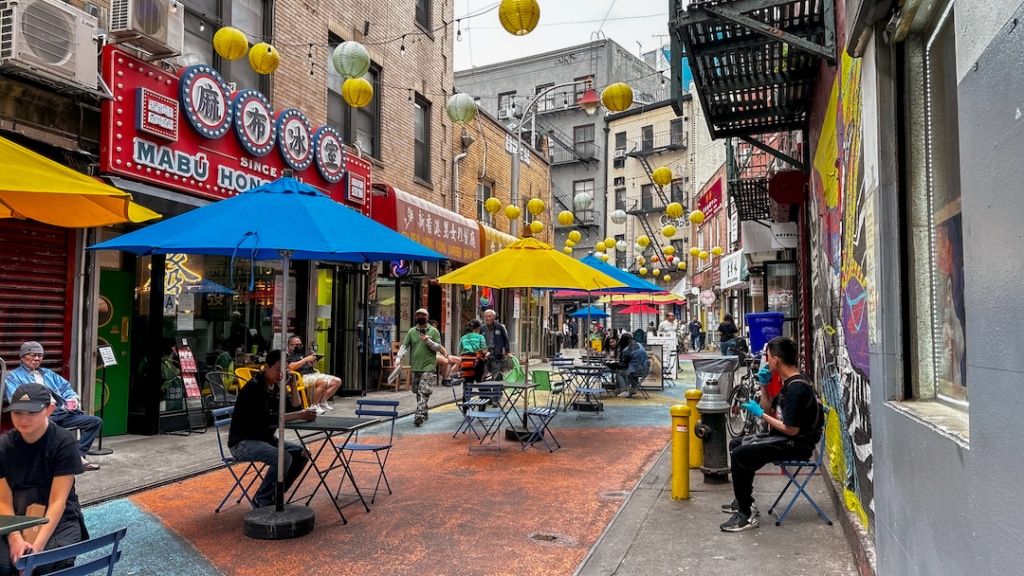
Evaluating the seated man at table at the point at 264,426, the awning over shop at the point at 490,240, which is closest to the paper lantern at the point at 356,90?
the seated man at table at the point at 264,426

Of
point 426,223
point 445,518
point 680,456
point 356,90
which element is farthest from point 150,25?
point 680,456

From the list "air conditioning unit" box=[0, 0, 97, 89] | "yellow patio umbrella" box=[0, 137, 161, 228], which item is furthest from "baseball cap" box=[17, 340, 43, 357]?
"air conditioning unit" box=[0, 0, 97, 89]

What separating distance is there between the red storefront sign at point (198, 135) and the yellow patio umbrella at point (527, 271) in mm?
3647

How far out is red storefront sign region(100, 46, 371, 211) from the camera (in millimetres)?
8656

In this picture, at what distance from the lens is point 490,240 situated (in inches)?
754

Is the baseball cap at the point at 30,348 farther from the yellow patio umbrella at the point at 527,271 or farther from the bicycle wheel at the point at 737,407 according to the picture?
the bicycle wheel at the point at 737,407

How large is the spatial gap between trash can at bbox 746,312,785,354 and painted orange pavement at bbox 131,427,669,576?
2.69 m

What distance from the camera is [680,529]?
227 inches

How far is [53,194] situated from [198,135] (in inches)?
182

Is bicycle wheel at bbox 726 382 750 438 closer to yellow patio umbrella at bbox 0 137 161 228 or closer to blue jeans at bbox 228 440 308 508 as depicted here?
blue jeans at bbox 228 440 308 508

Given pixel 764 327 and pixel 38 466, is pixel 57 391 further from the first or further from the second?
pixel 764 327

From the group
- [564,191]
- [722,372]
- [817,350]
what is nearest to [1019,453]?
[817,350]

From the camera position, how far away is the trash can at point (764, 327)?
34.5 feet

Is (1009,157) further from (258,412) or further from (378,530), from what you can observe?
(258,412)
